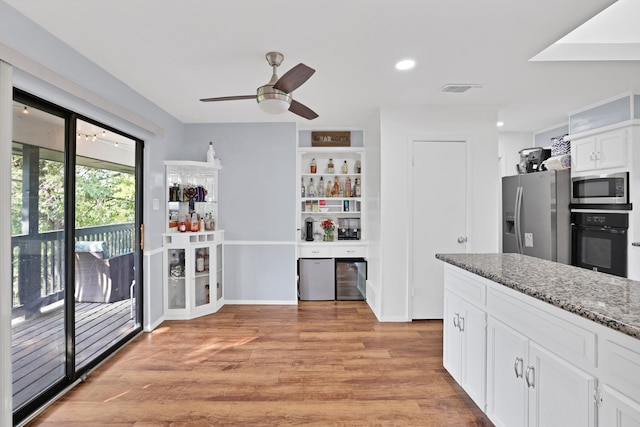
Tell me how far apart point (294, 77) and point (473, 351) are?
2092mm

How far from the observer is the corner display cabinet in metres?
3.96

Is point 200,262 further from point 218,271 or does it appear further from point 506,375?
point 506,375

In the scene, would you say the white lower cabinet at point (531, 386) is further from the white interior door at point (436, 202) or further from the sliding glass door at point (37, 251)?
the sliding glass door at point (37, 251)

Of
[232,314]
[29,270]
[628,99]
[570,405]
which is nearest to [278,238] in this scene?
[232,314]

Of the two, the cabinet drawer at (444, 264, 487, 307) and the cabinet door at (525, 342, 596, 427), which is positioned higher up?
the cabinet drawer at (444, 264, 487, 307)

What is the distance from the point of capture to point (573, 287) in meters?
1.53

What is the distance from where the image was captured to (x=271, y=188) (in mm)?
4512

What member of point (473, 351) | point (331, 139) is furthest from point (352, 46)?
point (331, 139)

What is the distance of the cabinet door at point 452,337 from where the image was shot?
7.58 feet

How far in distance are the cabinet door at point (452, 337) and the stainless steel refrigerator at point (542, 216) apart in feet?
6.58

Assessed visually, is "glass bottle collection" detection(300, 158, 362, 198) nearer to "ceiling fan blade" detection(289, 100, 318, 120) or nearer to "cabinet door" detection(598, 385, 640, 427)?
"ceiling fan blade" detection(289, 100, 318, 120)

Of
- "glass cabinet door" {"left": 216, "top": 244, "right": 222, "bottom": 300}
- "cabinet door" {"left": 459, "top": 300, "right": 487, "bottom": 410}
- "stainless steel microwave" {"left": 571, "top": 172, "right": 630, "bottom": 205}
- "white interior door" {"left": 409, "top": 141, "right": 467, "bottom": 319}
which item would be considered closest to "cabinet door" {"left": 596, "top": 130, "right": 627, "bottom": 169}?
"stainless steel microwave" {"left": 571, "top": 172, "right": 630, "bottom": 205}

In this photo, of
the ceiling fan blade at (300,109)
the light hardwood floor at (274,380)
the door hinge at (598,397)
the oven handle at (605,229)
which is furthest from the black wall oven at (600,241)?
the ceiling fan blade at (300,109)

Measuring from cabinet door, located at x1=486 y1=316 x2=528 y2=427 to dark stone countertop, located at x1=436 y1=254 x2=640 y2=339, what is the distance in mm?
262
